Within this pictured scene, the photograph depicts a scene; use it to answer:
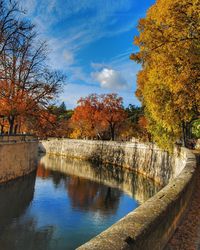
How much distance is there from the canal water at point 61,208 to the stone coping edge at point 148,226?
7165mm

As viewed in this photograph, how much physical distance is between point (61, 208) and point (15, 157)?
28.1ft

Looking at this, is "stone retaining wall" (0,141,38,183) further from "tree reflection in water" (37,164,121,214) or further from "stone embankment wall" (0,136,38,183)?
"tree reflection in water" (37,164,121,214)

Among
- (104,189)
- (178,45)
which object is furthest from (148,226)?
(104,189)

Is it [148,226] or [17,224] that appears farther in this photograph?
[17,224]

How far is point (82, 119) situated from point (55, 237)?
162 ft

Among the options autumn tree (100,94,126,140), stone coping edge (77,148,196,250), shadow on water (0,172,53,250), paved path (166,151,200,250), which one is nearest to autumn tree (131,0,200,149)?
paved path (166,151,200,250)

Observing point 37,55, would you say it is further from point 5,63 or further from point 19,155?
point 19,155

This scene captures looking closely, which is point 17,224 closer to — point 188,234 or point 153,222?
point 188,234

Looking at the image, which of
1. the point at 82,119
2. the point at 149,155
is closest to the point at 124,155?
the point at 149,155

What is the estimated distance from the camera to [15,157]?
25844 millimetres

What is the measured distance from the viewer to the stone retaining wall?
2300 centimetres

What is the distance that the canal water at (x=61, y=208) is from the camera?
44.5ft

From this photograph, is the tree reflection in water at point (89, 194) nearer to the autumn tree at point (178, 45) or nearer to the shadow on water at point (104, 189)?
the shadow on water at point (104, 189)

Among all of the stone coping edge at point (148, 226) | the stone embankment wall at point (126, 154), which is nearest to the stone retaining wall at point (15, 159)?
the stone embankment wall at point (126, 154)
